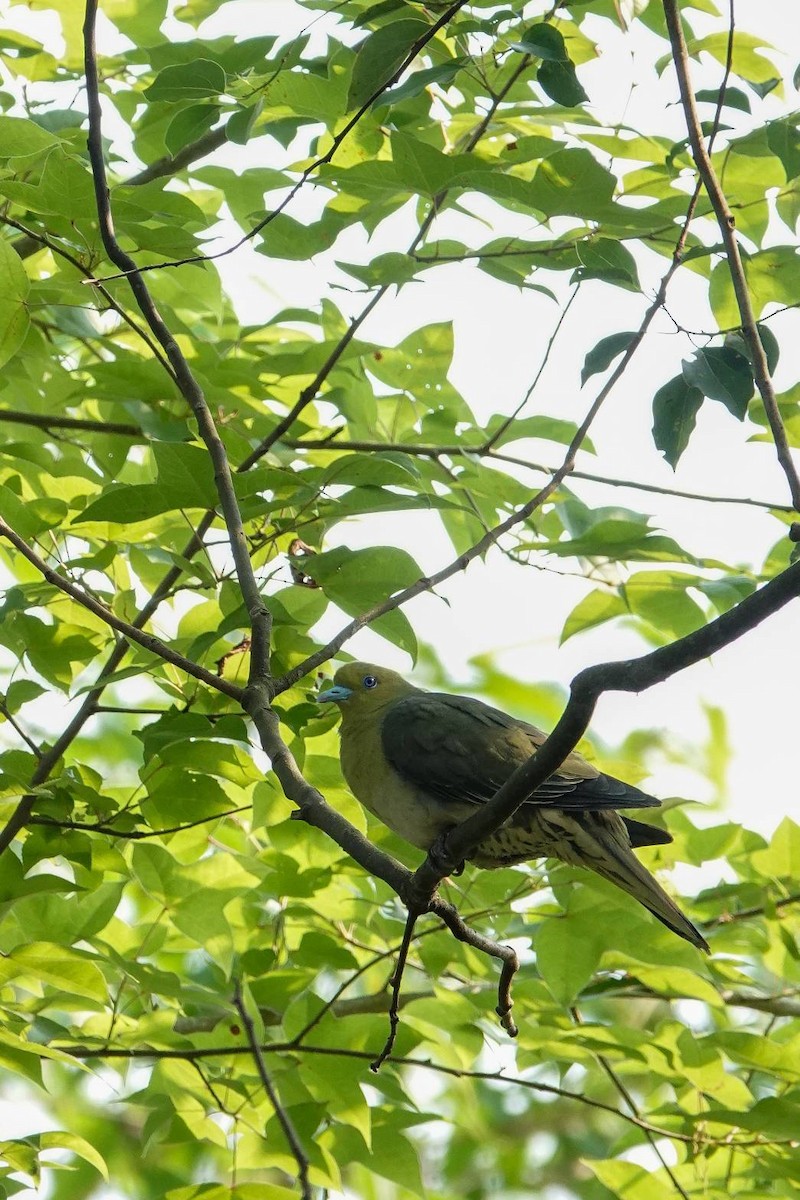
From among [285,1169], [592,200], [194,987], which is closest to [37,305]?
[592,200]

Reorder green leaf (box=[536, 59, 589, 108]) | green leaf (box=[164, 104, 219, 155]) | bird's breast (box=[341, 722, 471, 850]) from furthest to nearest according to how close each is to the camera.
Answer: bird's breast (box=[341, 722, 471, 850]) < green leaf (box=[164, 104, 219, 155]) < green leaf (box=[536, 59, 589, 108])

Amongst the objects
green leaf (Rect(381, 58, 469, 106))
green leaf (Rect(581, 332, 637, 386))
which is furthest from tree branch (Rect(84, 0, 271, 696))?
green leaf (Rect(581, 332, 637, 386))

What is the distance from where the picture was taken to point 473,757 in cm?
419

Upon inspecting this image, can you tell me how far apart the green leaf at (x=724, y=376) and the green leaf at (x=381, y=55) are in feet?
3.08

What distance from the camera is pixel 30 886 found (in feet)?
10.9

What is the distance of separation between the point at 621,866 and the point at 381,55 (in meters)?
2.28

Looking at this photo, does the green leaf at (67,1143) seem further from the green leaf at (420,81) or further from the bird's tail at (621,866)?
the green leaf at (420,81)

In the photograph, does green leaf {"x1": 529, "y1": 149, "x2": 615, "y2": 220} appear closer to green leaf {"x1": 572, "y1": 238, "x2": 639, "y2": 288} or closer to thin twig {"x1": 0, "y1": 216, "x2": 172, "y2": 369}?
green leaf {"x1": 572, "y1": 238, "x2": 639, "y2": 288}

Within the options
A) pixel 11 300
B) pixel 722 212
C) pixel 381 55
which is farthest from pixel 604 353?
pixel 11 300

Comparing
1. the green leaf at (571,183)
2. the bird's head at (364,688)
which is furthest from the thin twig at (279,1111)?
the green leaf at (571,183)

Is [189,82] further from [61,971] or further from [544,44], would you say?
[61,971]

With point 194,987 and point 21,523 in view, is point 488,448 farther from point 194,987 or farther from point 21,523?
point 194,987

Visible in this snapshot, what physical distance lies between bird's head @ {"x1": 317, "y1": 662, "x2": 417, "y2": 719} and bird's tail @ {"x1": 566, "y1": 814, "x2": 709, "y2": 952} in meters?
1.13

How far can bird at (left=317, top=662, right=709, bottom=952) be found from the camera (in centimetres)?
375
